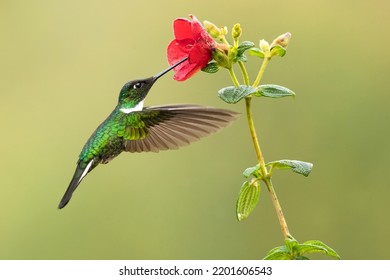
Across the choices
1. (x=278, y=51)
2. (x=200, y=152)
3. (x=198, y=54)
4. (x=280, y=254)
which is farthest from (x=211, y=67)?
(x=200, y=152)

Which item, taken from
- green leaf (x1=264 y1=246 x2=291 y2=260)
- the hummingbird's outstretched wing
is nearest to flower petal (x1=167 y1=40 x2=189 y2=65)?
the hummingbird's outstretched wing

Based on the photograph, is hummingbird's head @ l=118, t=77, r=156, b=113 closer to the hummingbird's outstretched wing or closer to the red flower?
the hummingbird's outstretched wing

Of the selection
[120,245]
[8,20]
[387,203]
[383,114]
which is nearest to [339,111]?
[383,114]

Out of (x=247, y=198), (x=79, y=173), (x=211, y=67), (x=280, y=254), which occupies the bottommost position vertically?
(x=280, y=254)

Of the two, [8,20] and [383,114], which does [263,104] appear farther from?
[8,20]

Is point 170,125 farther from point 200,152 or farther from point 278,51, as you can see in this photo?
point 200,152

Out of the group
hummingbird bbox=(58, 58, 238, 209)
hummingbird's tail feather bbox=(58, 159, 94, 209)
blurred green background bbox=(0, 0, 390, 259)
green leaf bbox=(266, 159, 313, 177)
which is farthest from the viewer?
blurred green background bbox=(0, 0, 390, 259)
